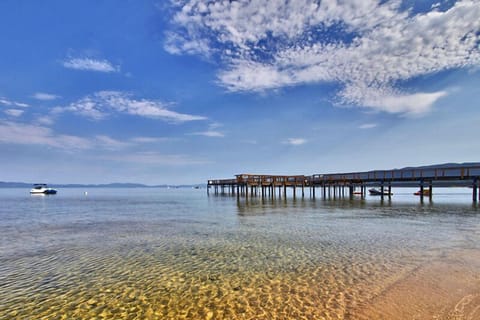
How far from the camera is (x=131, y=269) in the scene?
8391 millimetres

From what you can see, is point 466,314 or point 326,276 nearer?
point 466,314

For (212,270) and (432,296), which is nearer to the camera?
(432,296)

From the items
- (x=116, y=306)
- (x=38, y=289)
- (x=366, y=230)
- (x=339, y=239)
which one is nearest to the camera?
(x=116, y=306)

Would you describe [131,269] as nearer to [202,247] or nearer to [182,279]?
[182,279]

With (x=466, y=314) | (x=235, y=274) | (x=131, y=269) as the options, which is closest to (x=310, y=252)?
(x=235, y=274)

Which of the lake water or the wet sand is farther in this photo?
the lake water

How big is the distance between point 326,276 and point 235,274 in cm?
260

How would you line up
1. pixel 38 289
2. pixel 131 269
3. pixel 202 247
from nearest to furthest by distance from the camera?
pixel 38 289 → pixel 131 269 → pixel 202 247

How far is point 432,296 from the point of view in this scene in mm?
6066

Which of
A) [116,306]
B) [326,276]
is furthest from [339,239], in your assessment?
[116,306]

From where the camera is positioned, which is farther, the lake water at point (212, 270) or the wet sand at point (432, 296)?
the lake water at point (212, 270)

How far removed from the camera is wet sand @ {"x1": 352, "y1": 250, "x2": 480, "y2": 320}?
525cm

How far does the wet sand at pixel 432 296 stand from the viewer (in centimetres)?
525

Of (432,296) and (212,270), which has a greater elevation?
(432,296)
